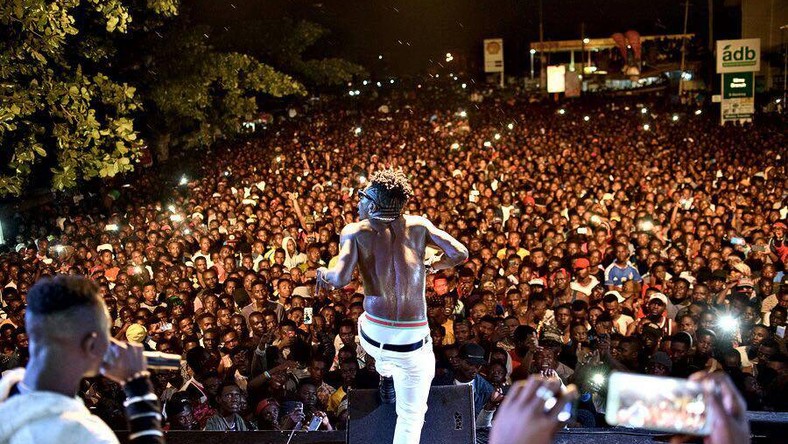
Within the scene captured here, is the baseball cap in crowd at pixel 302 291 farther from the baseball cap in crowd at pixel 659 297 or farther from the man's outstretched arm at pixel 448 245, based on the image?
the man's outstretched arm at pixel 448 245

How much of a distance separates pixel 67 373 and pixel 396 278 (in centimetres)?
207

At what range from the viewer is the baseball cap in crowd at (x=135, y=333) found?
662 centimetres

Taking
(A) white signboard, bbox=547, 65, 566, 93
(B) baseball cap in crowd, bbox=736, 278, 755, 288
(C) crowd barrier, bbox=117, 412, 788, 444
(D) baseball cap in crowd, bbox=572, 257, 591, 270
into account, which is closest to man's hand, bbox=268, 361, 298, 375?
(C) crowd barrier, bbox=117, 412, 788, 444

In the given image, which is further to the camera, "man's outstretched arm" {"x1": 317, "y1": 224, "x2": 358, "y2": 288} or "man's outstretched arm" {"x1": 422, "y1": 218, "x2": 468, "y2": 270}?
"man's outstretched arm" {"x1": 422, "y1": 218, "x2": 468, "y2": 270}

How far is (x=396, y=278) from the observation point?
387 centimetres

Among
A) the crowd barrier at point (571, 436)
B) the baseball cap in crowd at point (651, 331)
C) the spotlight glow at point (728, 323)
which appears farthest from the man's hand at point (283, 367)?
the spotlight glow at point (728, 323)

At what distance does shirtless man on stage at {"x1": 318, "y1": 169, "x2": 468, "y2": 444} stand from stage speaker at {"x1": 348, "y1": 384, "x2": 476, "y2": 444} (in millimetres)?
399

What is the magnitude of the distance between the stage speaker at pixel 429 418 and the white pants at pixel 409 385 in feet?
1.18

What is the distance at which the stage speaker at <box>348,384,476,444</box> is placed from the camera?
434 centimetres

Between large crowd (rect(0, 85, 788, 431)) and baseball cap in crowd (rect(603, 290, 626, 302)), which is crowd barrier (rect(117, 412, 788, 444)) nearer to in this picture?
large crowd (rect(0, 85, 788, 431))

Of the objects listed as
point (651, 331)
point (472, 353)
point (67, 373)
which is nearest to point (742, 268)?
point (651, 331)

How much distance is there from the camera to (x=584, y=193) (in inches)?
456

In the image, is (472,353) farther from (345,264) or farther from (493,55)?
(493,55)

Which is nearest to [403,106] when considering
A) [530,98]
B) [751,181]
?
[530,98]
